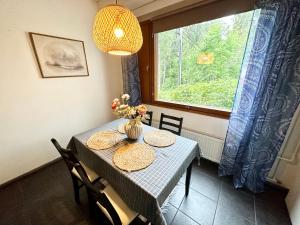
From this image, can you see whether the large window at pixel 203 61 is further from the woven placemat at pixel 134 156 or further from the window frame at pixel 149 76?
the woven placemat at pixel 134 156

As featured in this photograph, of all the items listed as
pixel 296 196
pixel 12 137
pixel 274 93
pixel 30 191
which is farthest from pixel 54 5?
pixel 296 196

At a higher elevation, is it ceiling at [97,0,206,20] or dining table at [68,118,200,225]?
ceiling at [97,0,206,20]

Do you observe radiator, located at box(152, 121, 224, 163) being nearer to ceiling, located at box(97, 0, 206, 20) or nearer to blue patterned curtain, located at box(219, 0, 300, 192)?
blue patterned curtain, located at box(219, 0, 300, 192)

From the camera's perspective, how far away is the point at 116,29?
111cm

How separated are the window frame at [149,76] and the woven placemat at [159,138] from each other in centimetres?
81

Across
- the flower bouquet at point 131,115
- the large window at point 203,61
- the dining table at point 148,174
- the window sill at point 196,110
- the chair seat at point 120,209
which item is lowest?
the chair seat at point 120,209

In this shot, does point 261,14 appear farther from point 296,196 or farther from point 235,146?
point 296,196

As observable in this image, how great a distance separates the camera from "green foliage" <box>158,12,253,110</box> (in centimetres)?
176

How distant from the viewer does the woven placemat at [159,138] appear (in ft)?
4.73

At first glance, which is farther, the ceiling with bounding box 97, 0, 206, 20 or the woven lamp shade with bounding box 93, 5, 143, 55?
the ceiling with bounding box 97, 0, 206, 20

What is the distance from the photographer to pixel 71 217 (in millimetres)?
1441

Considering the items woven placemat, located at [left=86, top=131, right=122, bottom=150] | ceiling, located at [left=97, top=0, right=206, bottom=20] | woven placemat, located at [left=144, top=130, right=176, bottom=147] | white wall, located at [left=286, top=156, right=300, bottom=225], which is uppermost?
ceiling, located at [left=97, top=0, right=206, bottom=20]

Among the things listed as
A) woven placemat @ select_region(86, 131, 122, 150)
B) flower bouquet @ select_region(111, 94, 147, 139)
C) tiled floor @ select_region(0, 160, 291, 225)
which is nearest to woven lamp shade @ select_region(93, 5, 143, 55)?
flower bouquet @ select_region(111, 94, 147, 139)

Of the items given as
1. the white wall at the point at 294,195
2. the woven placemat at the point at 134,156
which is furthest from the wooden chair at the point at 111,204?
the white wall at the point at 294,195
